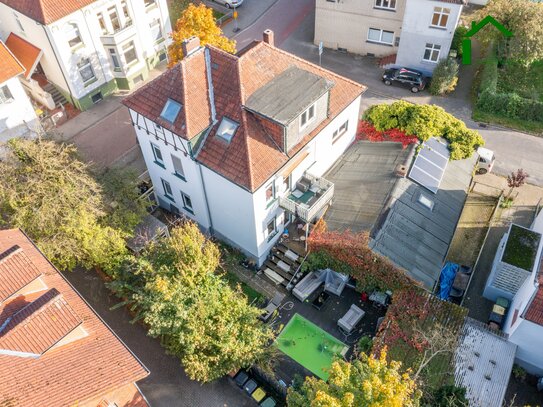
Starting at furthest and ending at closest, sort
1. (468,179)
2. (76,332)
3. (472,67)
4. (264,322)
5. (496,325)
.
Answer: (472,67) → (468,179) → (264,322) → (496,325) → (76,332)

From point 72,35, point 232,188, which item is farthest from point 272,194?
point 72,35

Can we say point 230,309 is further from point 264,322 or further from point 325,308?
point 325,308

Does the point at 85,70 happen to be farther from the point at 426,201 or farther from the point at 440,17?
the point at 440,17

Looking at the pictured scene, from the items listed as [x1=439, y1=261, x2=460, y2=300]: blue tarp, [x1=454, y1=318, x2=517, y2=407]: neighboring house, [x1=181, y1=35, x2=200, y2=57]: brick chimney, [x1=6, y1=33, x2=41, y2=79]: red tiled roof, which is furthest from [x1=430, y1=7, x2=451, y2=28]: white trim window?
[x1=6, y1=33, x2=41, y2=79]: red tiled roof

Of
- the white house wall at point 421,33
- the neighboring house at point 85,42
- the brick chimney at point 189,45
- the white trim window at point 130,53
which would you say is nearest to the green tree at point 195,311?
the brick chimney at point 189,45

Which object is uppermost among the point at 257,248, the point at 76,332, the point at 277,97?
the point at 277,97

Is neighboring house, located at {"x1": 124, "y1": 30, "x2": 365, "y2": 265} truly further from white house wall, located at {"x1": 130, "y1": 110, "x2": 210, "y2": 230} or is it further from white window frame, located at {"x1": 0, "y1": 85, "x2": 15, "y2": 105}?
white window frame, located at {"x1": 0, "y1": 85, "x2": 15, "y2": 105}

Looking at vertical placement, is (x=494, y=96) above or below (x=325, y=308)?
above

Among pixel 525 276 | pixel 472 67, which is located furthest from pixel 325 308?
pixel 472 67
